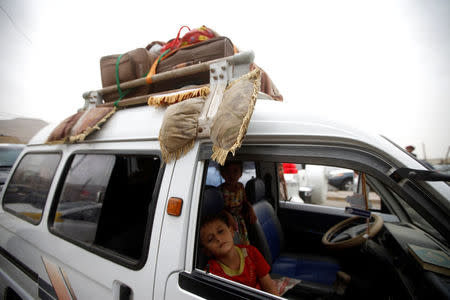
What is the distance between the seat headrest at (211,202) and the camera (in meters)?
1.42

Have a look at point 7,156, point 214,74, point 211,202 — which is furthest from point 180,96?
point 7,156

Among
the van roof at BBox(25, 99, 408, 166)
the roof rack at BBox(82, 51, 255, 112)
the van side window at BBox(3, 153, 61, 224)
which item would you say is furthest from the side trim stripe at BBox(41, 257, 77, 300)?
the roof rack at BBox(82, 51, 255, 112)

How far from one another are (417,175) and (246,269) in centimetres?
114

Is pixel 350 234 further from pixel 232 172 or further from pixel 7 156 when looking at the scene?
pixel 7 156

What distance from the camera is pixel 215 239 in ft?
4.22

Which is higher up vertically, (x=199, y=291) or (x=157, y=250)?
(x=157, y=250)

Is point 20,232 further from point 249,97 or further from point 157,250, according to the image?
point 249,97

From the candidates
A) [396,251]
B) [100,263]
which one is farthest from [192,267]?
[396,251]

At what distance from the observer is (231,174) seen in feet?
7.34

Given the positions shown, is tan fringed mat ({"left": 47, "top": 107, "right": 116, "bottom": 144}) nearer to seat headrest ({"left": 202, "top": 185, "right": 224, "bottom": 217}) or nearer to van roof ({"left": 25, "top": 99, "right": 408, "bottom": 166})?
van roof ({"left": 25, "top": 99, "right": 408, "bottom": 166})

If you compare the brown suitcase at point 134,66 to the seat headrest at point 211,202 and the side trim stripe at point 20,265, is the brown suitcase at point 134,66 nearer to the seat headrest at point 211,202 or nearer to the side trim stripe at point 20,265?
the seat headrest at point 211,202

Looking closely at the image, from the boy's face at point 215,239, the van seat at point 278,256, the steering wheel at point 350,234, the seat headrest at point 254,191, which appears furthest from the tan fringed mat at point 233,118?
the seat headrest at point 254,191

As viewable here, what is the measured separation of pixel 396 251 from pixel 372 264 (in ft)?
1.01

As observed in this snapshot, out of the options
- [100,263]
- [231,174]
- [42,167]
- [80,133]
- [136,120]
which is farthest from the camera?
[231,174]
